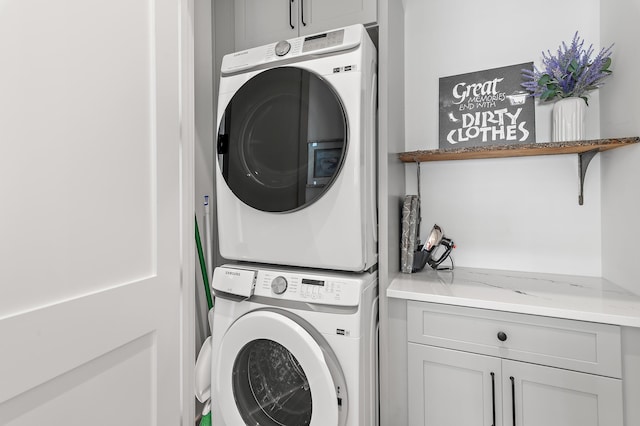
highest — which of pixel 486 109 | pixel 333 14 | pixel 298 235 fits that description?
pixel 333 14

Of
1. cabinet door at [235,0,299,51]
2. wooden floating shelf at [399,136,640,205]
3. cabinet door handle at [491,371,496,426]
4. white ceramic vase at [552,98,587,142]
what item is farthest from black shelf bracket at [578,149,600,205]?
cabinet door at [235,0,299,51]

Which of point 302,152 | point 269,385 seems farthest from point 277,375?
point 302,152

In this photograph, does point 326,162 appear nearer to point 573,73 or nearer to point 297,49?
point 297,49

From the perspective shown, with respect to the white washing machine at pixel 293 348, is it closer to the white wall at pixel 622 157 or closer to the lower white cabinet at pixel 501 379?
the lower white cabinet at pixel 501 379

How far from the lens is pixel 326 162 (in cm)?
131

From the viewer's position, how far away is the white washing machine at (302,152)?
4.19ft

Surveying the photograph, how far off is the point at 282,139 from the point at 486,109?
1.21 metres

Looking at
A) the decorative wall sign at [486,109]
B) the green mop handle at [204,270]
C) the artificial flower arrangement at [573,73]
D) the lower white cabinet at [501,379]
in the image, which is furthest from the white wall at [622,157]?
the green mop handle at [204,270]

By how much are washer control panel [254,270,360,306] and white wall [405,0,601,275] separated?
Answer: 88cm

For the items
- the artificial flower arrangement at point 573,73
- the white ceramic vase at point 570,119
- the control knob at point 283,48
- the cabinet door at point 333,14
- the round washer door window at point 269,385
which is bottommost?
the round washer door window at point 269,385

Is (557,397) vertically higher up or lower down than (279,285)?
lower down

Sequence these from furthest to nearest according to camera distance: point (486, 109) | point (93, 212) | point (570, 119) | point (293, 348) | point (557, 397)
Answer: point (486, 109), point (570, 119), point (293, 348), point (557, 397), point (93, 212)

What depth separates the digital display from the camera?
Result: 4.24ft

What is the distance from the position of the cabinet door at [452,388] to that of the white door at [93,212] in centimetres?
96
